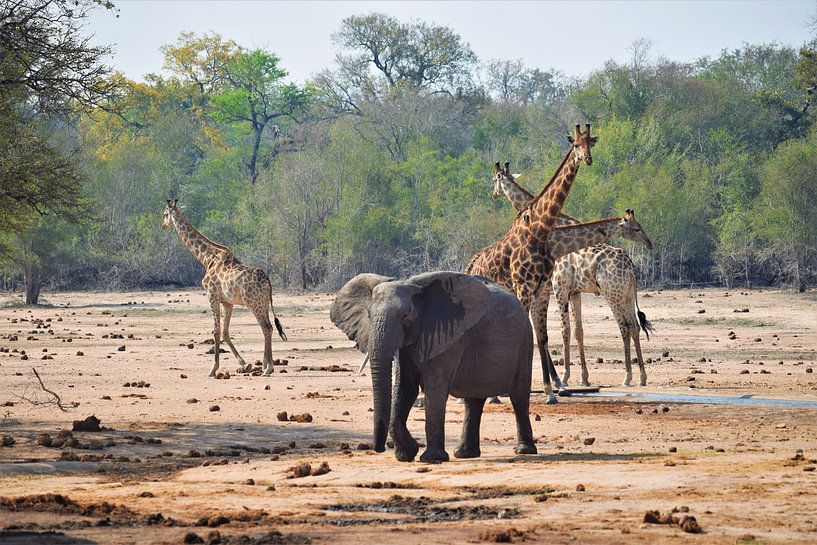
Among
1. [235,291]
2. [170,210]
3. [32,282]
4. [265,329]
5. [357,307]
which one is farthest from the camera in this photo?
[32,282]

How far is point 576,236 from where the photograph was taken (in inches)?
773

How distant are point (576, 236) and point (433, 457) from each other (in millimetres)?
7547

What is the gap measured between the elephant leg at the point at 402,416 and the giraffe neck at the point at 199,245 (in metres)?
11.9

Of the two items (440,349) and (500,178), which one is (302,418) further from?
(500,178)

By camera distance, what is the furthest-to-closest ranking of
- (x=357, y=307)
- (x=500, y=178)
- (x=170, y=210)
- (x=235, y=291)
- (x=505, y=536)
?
(x=170, y=210)
(x=235, y=291)
(x=500, y=178)
(x=357, y=307)
(x=505, y=536)

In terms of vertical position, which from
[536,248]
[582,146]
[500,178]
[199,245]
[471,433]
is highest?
[582,146]

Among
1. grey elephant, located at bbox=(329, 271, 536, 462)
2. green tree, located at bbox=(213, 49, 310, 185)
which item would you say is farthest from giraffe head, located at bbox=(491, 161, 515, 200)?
green tree, located at bbox=(213, 49, 310, 185)

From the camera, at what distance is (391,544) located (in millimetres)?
8727

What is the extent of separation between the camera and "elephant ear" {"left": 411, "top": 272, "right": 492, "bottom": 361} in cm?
1293

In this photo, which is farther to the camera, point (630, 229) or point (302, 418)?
point (630, 229)

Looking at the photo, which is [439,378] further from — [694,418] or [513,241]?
[513,241]

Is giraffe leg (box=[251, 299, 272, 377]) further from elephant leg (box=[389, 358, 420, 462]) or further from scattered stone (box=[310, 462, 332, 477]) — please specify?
scattered stone (box=[310, 462, 332, 477])

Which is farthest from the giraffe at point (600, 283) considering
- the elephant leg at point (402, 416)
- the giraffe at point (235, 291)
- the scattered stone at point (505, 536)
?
the scattered stone at point (505, 536)

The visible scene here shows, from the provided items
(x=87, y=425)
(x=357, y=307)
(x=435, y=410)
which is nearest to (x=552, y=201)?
(x=357, y=307)
